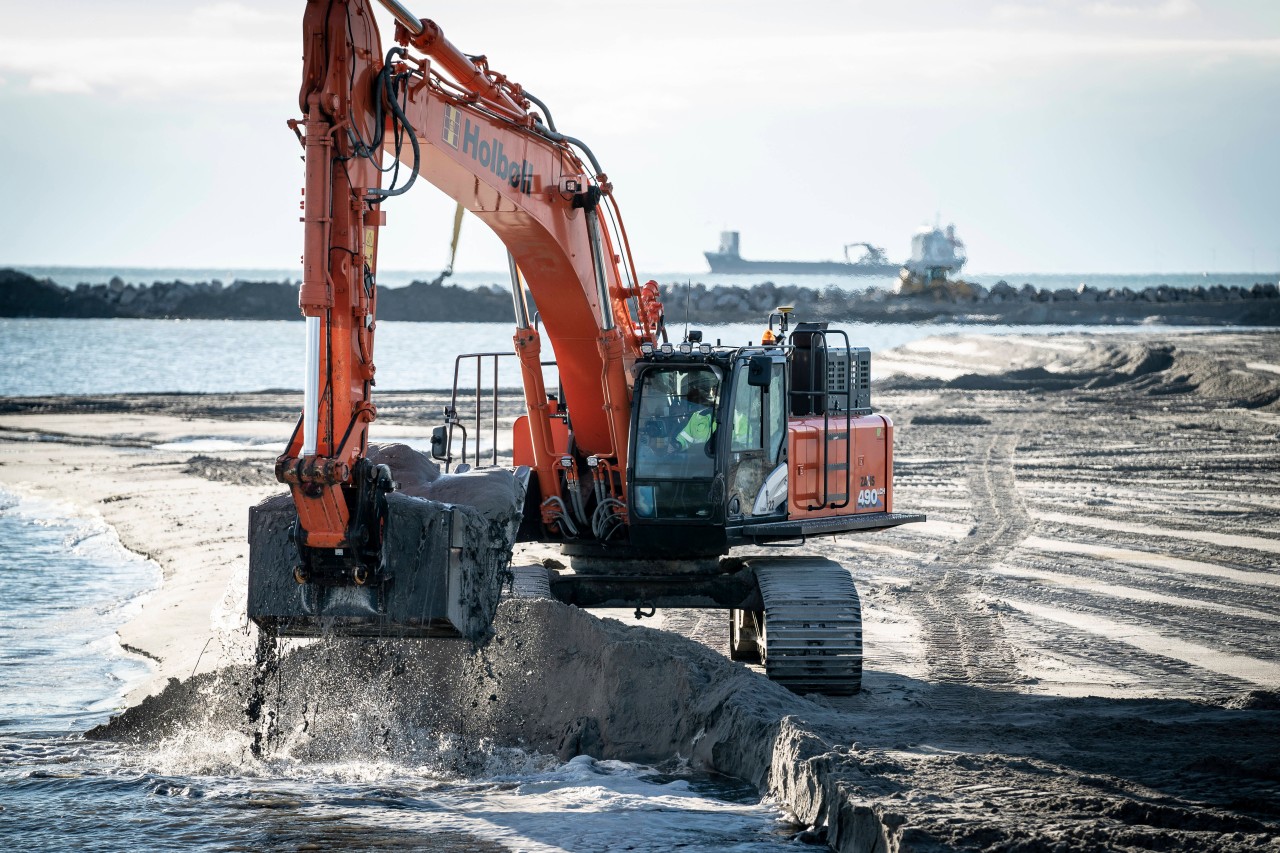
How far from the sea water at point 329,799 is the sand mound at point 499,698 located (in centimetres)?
19

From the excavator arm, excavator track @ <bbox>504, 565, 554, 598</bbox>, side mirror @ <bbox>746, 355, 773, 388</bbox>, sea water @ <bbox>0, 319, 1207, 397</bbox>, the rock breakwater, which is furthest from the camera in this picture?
the rock breakwater

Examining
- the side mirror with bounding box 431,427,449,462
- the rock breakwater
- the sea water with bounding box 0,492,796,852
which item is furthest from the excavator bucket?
the rock breakwater

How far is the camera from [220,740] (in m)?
9.27

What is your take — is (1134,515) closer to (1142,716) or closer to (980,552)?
(980,552)

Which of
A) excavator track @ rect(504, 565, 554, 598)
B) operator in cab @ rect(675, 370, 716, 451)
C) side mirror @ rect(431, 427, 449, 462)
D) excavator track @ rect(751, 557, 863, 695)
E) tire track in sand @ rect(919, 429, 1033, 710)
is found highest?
operator in cab @ rect(675, 370, 716, 451)

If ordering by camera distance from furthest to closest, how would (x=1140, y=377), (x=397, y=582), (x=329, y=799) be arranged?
(x=1140, y=377), (x=329, y=799), (x=397, y=582)

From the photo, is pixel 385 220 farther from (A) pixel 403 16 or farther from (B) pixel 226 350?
(B) pixel 226 350

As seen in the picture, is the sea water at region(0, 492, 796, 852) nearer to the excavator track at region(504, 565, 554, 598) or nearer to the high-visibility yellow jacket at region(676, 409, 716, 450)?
the excavator track at region(504, 565, 554, 598)

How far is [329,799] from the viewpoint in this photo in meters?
8.27

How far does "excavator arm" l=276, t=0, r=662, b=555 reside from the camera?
23.9 feet

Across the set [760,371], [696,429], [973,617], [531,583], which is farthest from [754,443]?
[973,617]

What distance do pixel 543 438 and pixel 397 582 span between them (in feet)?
11.6

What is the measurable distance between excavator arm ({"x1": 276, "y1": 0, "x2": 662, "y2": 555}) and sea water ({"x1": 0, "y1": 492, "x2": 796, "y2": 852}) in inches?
66.6

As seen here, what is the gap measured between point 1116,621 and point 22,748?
8.77 meters
